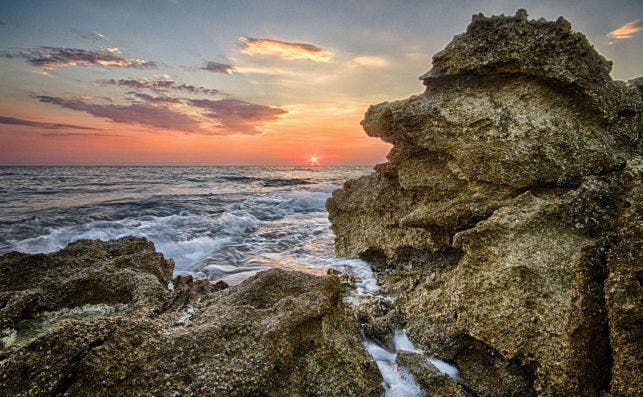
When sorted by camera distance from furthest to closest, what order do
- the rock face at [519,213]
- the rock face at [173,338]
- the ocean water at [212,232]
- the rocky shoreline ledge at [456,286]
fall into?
the ocean water at [212,232] → the rock face at [519,213] → the rocky shoreline ledge at [456,286] → the rock face at [173,338]

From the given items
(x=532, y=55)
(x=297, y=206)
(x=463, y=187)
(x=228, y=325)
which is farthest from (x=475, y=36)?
(x=297, y=206)

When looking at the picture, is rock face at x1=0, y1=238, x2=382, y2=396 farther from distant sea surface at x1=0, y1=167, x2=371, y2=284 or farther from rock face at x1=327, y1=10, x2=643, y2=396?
distant sea surface at x1=0, y1=167, x2=371, y2=284

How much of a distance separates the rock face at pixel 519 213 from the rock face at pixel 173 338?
5.38 ft

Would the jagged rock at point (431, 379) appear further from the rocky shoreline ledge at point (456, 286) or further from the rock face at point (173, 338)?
the rock face at point (173, 338)

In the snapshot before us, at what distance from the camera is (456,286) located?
4902 mm

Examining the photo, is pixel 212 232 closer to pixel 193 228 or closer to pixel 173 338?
pixel 193 228

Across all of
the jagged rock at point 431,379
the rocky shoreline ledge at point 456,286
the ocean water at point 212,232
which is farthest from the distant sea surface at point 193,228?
the jagged rock at point 431,379

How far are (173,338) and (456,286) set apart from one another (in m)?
3.69

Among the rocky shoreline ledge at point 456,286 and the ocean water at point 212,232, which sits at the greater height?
the rocky shoreline ledge at point 456,286

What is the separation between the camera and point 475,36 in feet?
21.3

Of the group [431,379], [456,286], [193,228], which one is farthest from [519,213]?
[193,228]

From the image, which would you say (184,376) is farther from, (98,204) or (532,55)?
(98,204)

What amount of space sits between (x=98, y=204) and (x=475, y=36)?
22845mm

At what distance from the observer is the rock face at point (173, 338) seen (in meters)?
3.05
